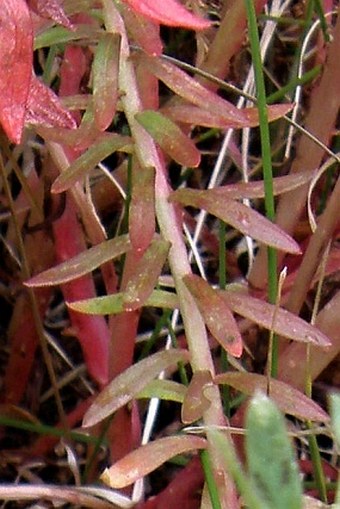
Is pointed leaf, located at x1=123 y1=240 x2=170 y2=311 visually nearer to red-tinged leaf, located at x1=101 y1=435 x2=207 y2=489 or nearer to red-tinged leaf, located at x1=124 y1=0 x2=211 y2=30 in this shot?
red-tinged leaf, located at x1=101 y1=435 x2=207 y2=489

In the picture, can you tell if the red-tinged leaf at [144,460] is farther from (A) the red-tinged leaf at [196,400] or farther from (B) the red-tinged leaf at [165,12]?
(B) the red-tinged leaf at [165,12]

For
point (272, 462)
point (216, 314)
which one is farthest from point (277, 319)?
point (272, 462)

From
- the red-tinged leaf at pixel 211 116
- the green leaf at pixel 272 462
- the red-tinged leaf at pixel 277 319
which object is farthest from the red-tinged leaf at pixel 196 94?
the green leaf at pixel 272 462

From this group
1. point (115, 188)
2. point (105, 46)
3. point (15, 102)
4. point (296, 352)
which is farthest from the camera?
point (115, 188)

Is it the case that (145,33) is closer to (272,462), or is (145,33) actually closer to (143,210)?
(143,210)

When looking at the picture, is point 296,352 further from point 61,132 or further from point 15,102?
point 15,102

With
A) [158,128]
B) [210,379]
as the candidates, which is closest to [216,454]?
[210,379]

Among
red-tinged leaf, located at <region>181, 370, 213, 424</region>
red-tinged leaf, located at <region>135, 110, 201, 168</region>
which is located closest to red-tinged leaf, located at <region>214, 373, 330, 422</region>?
red-tinged leaf, located at <region>181, 370, 213, 424</region>
